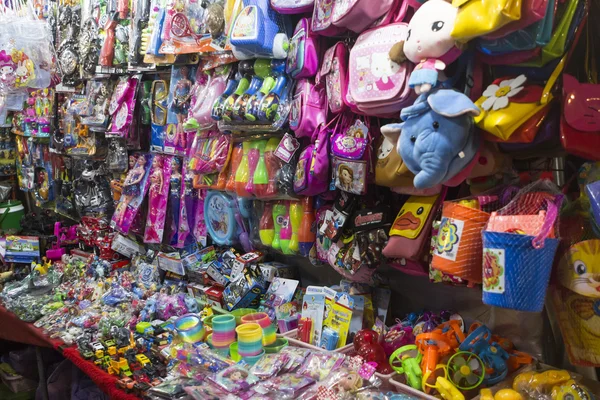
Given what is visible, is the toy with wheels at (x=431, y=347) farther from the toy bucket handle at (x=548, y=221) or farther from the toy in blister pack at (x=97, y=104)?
the toy in blister pack at (x=97, y=104)

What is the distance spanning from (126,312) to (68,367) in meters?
0.96

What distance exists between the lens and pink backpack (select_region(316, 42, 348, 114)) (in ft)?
6.66

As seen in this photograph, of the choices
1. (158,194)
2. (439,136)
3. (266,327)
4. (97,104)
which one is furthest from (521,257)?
(97,104)

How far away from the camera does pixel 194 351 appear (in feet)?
7.41

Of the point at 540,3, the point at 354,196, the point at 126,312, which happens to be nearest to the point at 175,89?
the point at 126,312

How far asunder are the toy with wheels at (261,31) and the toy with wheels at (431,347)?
1317mm

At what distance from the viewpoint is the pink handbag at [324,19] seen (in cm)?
200

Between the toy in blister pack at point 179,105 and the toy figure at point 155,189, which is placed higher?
the toy in blister pack at point 179,105

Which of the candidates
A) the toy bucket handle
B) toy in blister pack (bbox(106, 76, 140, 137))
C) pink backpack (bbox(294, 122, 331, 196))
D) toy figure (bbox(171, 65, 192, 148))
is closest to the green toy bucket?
toy in blister pack (bbox(106, 76, 140, 137))

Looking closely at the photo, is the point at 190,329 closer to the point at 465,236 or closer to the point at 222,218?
the point at 222,218

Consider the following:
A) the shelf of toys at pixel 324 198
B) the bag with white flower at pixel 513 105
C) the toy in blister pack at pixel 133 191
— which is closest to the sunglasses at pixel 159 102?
the shelf of toys at pixel 324 198

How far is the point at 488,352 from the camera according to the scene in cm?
167

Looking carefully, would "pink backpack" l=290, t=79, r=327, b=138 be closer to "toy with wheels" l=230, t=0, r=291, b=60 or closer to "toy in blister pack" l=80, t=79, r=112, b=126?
"toy with wheels" l=230, t=0, r=291, b=60

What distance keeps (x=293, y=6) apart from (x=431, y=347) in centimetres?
146
